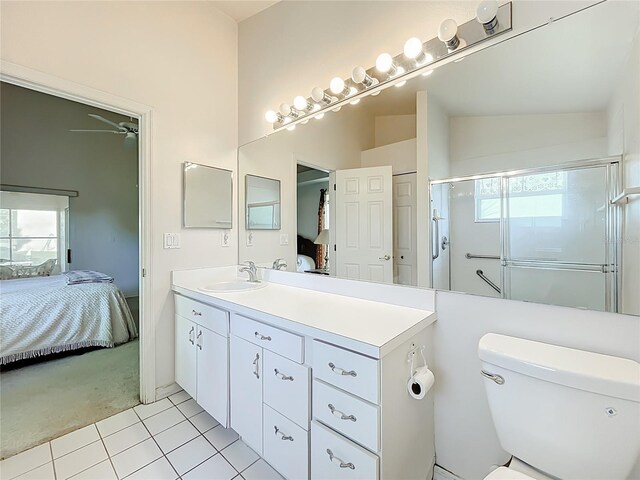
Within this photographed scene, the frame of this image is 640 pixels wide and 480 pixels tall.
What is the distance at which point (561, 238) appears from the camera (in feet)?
3.46

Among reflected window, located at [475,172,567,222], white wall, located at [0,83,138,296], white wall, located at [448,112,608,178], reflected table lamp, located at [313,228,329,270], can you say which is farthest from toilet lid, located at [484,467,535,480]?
white wall, located at [0,83,138,296]

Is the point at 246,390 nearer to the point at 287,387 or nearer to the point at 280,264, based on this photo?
the point at 287,387

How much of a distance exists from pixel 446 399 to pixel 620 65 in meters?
1.44

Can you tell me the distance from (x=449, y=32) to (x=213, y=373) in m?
2.06

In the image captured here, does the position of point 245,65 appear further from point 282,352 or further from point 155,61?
point 282,352

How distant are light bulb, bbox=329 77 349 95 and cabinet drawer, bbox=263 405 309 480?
66.6 inches

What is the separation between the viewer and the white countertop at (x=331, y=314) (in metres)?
1.07

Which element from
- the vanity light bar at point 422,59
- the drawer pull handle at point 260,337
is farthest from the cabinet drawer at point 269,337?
the vanity light bar at point 422,59

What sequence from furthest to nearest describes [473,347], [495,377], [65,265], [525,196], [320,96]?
[65,265]
[320,96]
[473,347]
[525,196]
[495,377]

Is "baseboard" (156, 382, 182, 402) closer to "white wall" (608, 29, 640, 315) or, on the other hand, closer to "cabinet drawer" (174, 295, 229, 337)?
"cabinet drawer" (174, 295, 229, 337)

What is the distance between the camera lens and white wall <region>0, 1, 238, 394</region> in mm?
1562

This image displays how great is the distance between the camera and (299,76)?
194 centimetres

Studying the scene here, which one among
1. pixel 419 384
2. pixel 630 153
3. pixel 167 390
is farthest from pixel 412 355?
pixel 167 390

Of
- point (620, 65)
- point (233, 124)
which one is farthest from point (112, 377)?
point (620, 65)
